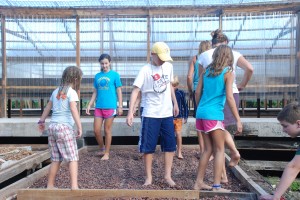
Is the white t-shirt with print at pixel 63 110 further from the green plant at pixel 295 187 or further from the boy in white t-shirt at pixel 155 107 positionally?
the green plant at pixel 295 187

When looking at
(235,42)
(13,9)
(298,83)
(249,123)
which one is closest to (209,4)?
(235,42)

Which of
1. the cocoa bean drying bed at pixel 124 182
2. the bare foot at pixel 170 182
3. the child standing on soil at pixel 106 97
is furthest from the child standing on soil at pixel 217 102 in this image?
the child standing on soil at pixel 106 97

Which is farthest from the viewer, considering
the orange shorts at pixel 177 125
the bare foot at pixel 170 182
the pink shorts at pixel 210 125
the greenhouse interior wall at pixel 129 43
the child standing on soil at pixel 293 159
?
the greenhouse interior wall at pixel 129 43

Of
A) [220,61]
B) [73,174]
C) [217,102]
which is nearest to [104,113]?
[73,174]

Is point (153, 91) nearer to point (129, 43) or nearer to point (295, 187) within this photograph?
point (295, 187)

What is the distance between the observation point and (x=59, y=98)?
4.29 metres

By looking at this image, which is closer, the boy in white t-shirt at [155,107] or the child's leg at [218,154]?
the child's leg at [218,154]

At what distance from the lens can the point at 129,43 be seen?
10.5 m

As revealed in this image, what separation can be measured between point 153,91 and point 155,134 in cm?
50

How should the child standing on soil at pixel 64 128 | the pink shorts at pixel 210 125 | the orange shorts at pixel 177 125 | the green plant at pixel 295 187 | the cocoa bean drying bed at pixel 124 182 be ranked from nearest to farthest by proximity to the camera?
the cocoa bean drying bed at pixel 124 182 → the pink shorts at pixel 210 125 → the child standing on soil at pixel 64 128 → the orange shorts at pixel 177 125 → the green plant at pixel 295 187

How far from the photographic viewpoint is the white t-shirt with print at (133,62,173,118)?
458 cm

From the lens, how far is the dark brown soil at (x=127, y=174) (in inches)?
180

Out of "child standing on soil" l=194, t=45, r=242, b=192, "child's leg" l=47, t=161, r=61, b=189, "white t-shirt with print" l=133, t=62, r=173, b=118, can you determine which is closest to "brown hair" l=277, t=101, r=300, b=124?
"child standing on soil" l=194, t=45, r=242, b=192

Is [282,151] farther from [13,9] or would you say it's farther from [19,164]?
[13,9]
